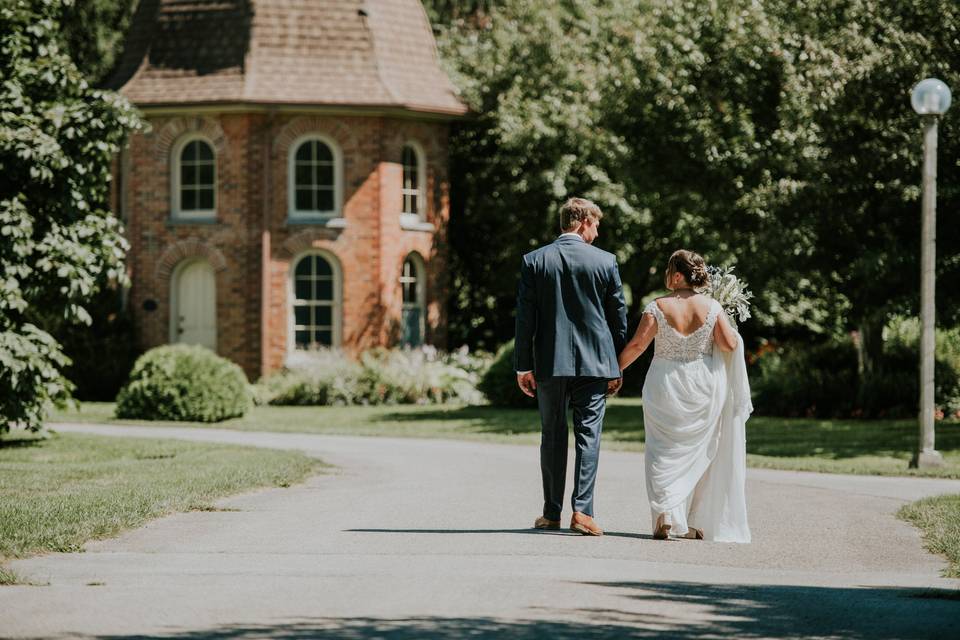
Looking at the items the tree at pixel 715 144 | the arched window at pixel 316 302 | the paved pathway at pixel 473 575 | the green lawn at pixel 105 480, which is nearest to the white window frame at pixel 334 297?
the arched window at pixel 316 302

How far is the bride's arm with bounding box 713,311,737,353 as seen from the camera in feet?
28.7

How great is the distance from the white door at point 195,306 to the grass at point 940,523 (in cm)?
1797

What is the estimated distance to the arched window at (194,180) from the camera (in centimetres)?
2684

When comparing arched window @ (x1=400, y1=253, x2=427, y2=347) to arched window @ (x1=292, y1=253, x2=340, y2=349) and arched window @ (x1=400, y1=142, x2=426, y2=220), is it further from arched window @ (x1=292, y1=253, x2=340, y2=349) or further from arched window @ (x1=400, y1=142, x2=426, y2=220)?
arched window @ (x1=292, y1=253, x2=340, y2=349)

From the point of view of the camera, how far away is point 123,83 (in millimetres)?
26734

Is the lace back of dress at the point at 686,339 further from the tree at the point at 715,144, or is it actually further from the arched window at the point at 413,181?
the arched window at the point at 413,181

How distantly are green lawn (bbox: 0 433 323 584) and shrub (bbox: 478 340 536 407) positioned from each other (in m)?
8.47

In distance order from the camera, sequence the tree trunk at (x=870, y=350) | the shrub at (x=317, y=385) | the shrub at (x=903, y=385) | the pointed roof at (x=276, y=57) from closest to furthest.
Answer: the shrub at (x=903, y=385)
the tree trunk at (x=870, y=350)
the shrub at (x=317, y=385)
the pointed roof at (x=276, y=57)

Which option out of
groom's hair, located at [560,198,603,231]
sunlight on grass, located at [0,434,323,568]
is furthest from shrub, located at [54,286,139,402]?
groom's hair, located at [560,198,603,231]

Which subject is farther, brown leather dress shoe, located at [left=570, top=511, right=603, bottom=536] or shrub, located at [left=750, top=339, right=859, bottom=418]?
shrub, located at [left=750, top=339, right=859, bottom=418]

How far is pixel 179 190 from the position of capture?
2697 cm

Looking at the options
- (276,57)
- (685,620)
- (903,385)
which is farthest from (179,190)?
(685,620)

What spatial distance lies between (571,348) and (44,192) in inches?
356

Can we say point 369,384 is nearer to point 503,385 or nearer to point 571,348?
point 503,385
